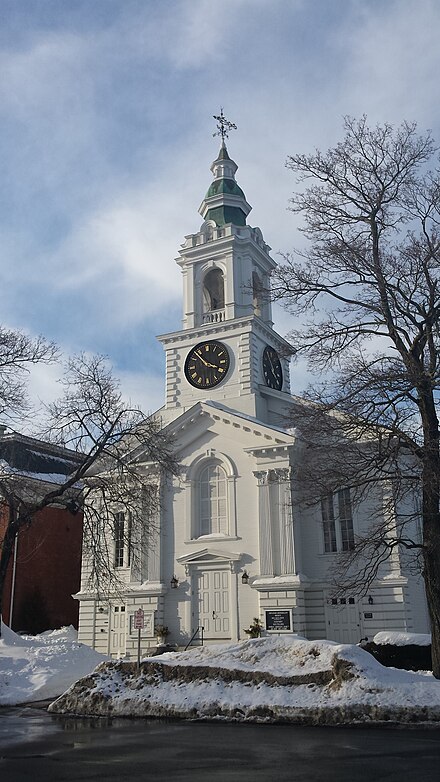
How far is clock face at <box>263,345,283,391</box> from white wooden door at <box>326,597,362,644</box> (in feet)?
38.3

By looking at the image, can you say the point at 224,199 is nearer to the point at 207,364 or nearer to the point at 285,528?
the point at 207,364

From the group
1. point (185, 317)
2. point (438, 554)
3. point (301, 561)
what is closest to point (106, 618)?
point (301, 561)

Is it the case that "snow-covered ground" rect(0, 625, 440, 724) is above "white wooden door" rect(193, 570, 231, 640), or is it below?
below

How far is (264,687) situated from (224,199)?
3017 centimetres

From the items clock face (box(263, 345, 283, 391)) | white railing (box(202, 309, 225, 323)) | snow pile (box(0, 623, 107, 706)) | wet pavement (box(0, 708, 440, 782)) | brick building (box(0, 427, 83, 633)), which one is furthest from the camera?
white railing (box(202, 309, 225, 323))

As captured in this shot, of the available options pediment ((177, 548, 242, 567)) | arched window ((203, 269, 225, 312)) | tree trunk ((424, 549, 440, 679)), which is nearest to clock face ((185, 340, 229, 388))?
arched window ((203, 269, 225, 312))

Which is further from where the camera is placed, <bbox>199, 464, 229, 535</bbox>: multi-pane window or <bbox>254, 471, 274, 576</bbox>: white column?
<bbox>199, 464, 229, 535</bbox>: multi-pane window

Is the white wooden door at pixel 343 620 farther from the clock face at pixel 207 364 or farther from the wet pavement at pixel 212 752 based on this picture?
the wet pavement at pixel 212 752

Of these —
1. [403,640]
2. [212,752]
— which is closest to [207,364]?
[403,640]

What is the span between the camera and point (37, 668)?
19609mm

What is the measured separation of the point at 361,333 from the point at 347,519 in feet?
42.6

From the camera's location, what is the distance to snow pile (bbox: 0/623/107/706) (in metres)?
18.3

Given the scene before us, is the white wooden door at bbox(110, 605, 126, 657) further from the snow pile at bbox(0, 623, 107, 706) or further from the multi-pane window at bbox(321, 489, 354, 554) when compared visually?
the multi-pane window at bbox(321, 489, 354, 554)

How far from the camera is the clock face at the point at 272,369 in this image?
118ft
